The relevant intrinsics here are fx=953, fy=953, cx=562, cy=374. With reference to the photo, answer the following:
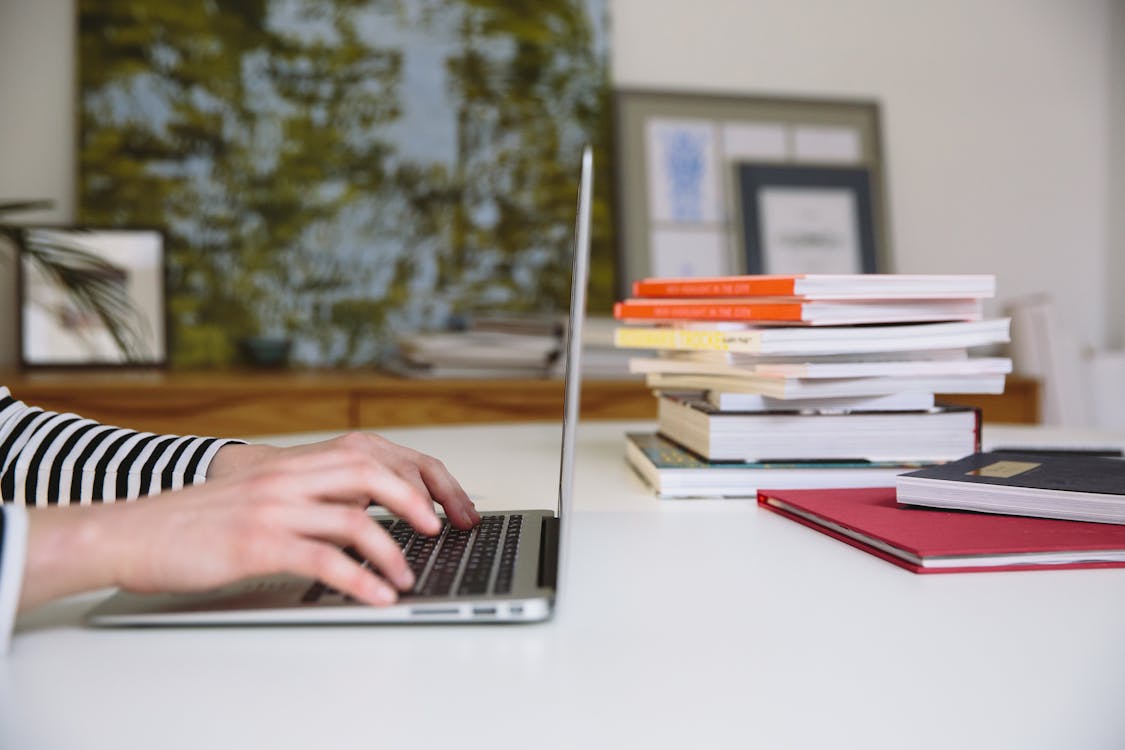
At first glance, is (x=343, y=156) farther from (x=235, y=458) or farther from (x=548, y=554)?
(x=548, y=554)

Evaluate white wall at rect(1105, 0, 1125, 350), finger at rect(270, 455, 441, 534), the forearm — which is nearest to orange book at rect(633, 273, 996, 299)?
finger at rect(270, 455, 441, 534)

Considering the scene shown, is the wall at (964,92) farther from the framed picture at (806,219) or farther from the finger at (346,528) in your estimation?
the finger at (346,528)

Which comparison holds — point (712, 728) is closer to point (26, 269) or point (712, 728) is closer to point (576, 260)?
point (576, 260)

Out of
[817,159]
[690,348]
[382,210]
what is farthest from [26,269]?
[817,159]

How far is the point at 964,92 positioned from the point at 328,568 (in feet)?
10.2

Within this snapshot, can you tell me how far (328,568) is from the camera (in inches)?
20.3

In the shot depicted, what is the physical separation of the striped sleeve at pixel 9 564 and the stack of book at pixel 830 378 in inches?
23.3

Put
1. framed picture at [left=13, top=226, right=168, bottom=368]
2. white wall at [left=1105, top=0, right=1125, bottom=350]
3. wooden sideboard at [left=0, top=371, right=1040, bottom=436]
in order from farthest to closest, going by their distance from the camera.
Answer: white wall at [left=1105, top=0, right=1125, bottom=350], framed picture at [left=13, top=226, right=168, bottom=368], wooden sideboard at [left=0, top=371, right=1040, bottom=436]

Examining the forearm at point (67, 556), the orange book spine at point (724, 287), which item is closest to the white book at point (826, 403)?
the orange book spine at point (724, 287)

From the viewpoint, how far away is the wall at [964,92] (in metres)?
2.87

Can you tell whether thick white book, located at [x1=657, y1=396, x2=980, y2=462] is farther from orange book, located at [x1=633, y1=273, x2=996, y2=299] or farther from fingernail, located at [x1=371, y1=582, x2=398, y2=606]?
fingernail, located at [x1=371, y1=582, x2=398, y2=606]

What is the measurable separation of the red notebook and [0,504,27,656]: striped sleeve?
0.56 meters

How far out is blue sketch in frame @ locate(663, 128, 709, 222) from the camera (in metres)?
2.77

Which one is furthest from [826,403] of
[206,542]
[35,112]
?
[35,112]
